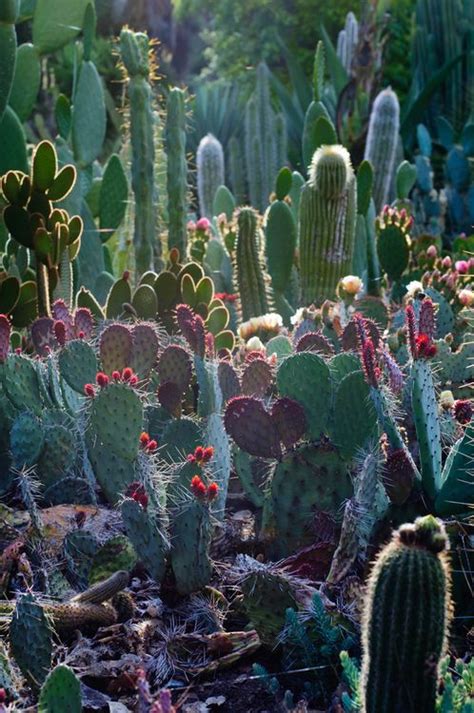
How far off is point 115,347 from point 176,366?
0.80 feet

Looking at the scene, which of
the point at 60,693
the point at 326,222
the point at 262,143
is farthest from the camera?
the point at 262,143

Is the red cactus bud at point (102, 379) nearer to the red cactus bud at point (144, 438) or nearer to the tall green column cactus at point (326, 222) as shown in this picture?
the red cactus bud at point (144, 438)

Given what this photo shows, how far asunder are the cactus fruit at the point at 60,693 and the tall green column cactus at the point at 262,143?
9.11 m

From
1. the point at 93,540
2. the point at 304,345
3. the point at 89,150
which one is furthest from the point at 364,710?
the point at 89,150

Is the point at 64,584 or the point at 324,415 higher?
the point at 324,415

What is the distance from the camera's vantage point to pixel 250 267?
5684 millimetres

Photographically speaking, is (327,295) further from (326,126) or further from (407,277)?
(326,126)

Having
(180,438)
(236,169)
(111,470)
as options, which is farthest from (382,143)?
(111,470)

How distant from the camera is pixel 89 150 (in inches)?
266

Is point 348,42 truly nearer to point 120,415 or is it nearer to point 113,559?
point 120,415

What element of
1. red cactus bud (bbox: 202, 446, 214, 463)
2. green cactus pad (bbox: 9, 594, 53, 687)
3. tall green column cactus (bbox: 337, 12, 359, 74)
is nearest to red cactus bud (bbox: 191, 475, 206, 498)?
red cactus bud (bbox: 202, 446, 214, 463)

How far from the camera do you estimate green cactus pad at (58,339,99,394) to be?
360 cm

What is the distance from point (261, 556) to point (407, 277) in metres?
2.99

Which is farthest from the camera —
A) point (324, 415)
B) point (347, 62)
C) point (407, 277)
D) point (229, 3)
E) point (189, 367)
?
point (229, 3)
